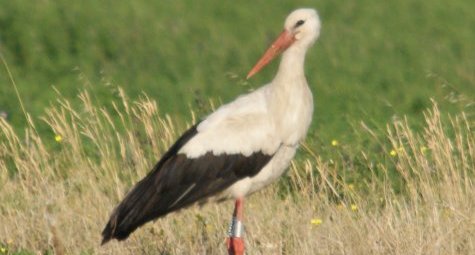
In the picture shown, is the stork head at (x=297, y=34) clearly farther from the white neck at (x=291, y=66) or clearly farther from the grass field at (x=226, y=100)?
the grass field at (x=226, y=100)

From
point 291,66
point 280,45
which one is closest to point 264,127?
point 291,66

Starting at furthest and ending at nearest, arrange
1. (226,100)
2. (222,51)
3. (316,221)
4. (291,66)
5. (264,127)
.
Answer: (222,51) < (226,100) < (316,221) < (291,66) < (264,127)

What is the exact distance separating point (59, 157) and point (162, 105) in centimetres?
683

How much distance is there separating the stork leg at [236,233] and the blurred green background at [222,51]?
795cm

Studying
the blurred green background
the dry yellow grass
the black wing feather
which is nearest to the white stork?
the black wing feather

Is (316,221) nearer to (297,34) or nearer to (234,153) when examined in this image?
(234,153)

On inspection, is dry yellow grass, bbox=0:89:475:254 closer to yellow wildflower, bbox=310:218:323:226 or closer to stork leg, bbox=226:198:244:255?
yellow wildflower, bbox=310:218:323:226

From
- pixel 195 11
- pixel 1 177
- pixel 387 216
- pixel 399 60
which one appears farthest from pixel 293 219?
pixel 195 11

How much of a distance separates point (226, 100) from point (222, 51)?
10.2ft

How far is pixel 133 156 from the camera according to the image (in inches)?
390

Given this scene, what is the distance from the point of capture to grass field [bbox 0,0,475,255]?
8625 mm

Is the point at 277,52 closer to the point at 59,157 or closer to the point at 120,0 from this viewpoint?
the point at 59,157

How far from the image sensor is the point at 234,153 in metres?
8.18

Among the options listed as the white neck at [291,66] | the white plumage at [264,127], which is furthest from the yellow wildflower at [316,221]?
the white neck at [291,66]
